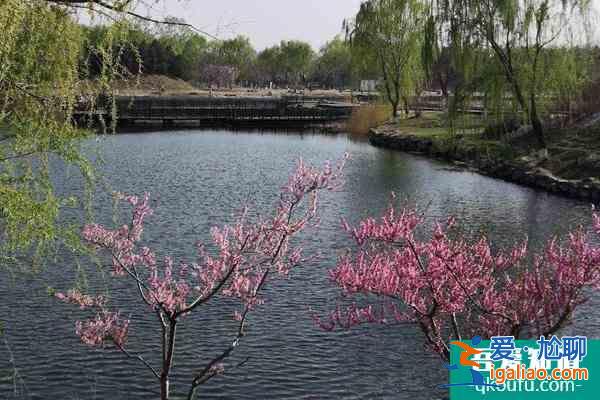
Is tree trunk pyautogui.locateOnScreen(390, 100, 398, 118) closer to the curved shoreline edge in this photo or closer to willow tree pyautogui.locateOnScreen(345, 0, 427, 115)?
willow tree pyautogui.locateOnScreen(345, 0, 427, 115)

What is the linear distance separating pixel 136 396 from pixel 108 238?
322cm

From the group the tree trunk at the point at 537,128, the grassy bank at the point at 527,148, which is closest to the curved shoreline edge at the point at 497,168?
the grassy bank at the point at 527,148

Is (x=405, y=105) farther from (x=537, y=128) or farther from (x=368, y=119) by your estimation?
(x=537, y=128)

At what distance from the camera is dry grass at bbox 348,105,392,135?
2420 inches

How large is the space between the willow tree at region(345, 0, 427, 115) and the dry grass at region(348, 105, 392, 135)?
2036 millimetres

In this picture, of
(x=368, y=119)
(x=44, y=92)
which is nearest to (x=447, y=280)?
(x=44, y=92)

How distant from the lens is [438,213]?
25781 millimetres

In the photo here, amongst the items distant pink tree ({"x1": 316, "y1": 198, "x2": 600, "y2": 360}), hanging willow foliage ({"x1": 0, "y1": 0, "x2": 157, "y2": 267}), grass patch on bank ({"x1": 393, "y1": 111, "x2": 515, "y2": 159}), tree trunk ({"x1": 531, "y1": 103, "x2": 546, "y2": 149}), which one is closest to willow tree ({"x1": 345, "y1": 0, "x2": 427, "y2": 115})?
grass patch on bank ({"x1": 393, "y1": 111, "x2": 515, "y2": 159})

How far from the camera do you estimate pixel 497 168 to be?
35531mm

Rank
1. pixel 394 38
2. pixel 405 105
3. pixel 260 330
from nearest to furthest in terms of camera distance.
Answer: pixel 260 330 < pixel 394 38 < pixel 405 105

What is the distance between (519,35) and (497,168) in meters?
6.37

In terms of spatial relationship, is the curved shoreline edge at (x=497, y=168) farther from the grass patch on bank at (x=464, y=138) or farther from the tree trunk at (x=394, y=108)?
the tree trunk at (x=394, y=108)

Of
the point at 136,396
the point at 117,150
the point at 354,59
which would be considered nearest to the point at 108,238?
the point at 136,396

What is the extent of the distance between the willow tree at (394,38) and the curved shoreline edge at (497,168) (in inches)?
312
